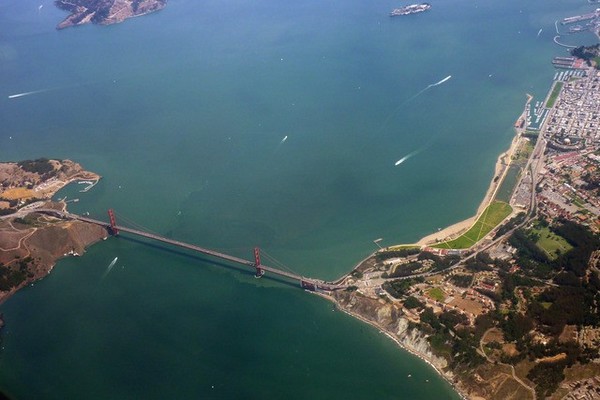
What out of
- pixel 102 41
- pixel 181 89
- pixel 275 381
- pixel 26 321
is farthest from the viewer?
pixel 102 41

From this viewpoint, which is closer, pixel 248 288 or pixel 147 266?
pixel 248 288

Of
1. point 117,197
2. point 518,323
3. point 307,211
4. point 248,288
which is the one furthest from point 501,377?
point 117,197

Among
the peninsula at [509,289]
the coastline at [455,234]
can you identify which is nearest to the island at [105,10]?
the coastline at [455,234]

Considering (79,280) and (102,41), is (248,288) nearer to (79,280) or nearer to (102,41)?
(79,280)

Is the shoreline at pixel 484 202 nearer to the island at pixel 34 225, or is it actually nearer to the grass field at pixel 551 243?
the grass field at pixel 551 243

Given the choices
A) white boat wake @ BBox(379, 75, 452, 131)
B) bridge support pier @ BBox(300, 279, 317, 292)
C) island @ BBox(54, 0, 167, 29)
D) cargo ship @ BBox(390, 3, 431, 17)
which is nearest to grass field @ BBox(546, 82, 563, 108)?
white boat wake @ BBox(379, 75, 452, 131)

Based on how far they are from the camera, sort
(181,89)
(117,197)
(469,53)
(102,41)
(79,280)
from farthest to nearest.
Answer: (102,41) → (469,53) → (181,89) → (117,197) → (79,280)

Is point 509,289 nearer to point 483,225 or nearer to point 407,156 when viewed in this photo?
point 483,225
